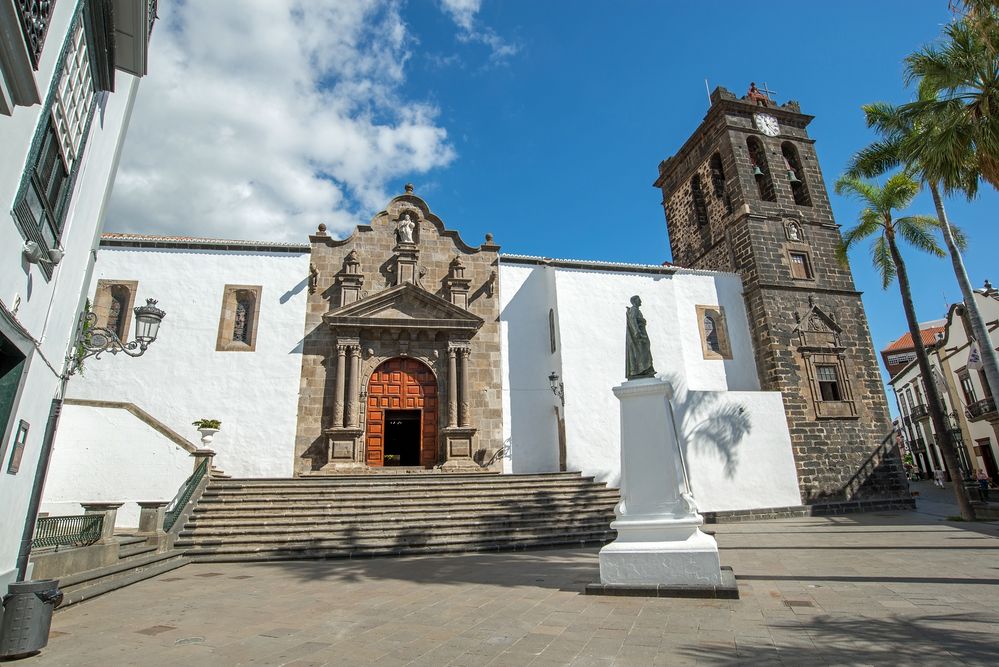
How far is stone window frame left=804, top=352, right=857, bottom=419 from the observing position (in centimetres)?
1645

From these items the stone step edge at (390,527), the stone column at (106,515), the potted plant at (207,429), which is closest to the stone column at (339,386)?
the potted plant at (207,429)

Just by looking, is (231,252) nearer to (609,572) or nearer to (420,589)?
(420,589)

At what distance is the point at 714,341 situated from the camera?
1764 cm

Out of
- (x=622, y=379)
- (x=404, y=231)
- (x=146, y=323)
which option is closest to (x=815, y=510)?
(x=622, y=379)

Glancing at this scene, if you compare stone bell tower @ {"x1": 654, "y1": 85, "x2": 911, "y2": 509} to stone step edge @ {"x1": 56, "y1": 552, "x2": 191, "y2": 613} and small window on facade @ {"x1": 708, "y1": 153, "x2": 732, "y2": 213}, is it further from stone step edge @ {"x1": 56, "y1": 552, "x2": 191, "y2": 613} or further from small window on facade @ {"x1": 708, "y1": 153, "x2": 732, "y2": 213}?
stone step edge @ {"x1": 56, "y1": 552, "x2": 191, "y2": 613}

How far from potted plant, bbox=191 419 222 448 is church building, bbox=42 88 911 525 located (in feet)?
2.94

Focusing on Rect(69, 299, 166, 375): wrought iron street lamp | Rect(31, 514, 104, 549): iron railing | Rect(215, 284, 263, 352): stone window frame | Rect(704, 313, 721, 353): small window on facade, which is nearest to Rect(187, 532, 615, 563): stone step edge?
Rect(31, 514, 104, 549): iron railing

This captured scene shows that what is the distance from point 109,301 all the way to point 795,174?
76.8 ft

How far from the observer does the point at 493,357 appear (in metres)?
16.2

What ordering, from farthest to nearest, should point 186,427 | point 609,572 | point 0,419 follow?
1. point 186,427
2. point 609,572
3. point 0,419

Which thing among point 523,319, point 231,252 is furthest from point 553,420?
point 231,252

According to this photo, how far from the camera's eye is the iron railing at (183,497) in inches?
394

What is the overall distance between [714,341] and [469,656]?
15716mm

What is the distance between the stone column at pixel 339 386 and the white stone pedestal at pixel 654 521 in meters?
9.87
